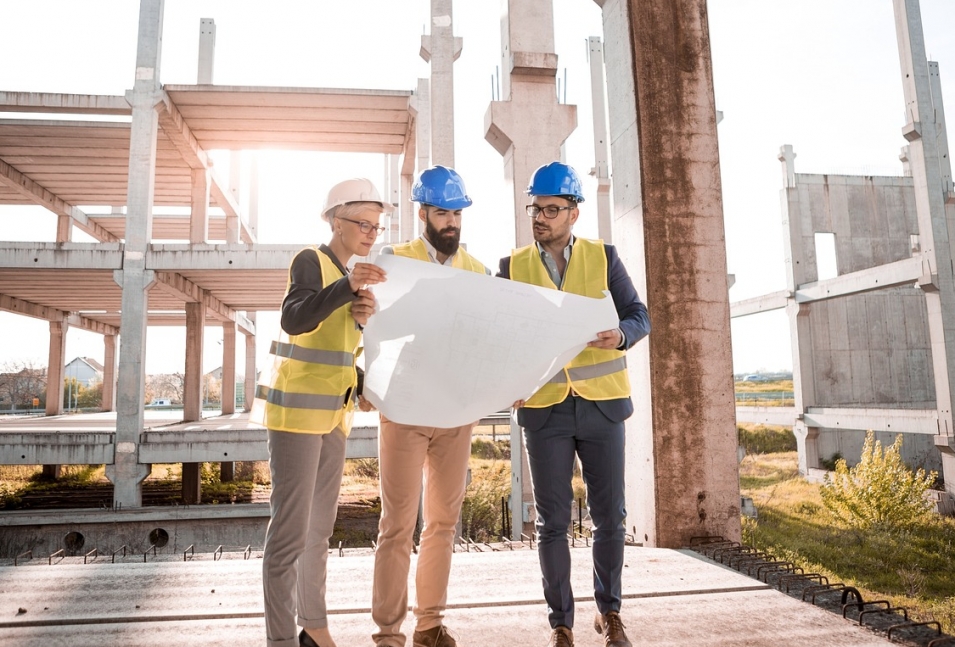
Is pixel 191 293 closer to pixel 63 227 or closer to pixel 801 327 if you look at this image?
pixel 63 227

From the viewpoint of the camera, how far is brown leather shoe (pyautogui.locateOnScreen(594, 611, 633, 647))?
2.35m

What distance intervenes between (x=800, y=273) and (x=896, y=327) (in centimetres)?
427

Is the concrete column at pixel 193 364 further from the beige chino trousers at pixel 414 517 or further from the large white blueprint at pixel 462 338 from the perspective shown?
the large white blueprint at pixel 462 338

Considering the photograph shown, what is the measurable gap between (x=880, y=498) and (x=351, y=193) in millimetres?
13199

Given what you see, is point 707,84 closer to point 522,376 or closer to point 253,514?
point 522,376

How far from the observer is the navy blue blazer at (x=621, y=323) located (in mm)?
2430

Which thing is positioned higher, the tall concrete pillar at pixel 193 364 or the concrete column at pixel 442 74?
the concrete column at pixel 442 74

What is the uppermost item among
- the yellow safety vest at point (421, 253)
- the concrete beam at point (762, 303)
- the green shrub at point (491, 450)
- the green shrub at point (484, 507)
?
the concrete beam at point (762, 303)

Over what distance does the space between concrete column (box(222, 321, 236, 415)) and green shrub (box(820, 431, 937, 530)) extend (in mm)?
20710

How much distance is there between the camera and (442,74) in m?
13.0

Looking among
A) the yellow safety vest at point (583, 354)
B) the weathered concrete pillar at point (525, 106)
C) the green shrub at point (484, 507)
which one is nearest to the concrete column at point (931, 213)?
the green shrub at point (484, 507)

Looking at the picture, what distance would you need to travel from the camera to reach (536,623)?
266 centimetres

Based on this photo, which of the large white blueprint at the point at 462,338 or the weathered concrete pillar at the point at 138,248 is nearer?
the large white blueprint at the point at 462,338

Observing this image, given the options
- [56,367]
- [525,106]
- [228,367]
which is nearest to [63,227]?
[56,367]
